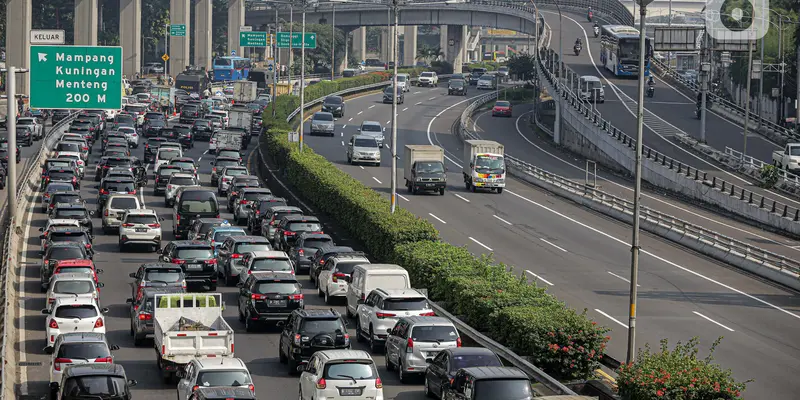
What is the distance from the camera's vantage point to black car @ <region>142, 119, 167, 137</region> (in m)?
82.1

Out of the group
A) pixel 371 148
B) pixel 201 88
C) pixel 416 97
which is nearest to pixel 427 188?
pixel 371 148

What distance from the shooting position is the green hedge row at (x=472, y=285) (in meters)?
25.5

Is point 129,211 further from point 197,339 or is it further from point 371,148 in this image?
point 371,148

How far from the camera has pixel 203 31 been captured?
15350cm

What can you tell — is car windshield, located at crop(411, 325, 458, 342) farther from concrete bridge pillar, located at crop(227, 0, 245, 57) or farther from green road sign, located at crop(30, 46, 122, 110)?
concrete bridge pillar, located at crop(227, 0, 245, 57)

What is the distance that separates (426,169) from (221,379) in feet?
128

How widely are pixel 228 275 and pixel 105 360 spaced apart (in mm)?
13824

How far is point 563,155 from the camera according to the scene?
83.6m

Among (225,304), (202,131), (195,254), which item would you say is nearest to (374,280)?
(225,304)

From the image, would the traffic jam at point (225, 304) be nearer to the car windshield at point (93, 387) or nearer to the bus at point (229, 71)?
the car windshield at point (93, 387)

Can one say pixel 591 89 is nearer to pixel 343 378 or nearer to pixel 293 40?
pixel 293 40

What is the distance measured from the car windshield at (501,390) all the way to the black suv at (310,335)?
6.42 meters

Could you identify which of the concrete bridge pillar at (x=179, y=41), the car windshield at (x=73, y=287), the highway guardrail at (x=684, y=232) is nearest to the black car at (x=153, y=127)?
the highway guardrail at (x=684, y=232)

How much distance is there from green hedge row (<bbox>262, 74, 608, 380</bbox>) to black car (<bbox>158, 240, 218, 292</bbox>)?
584 cm
